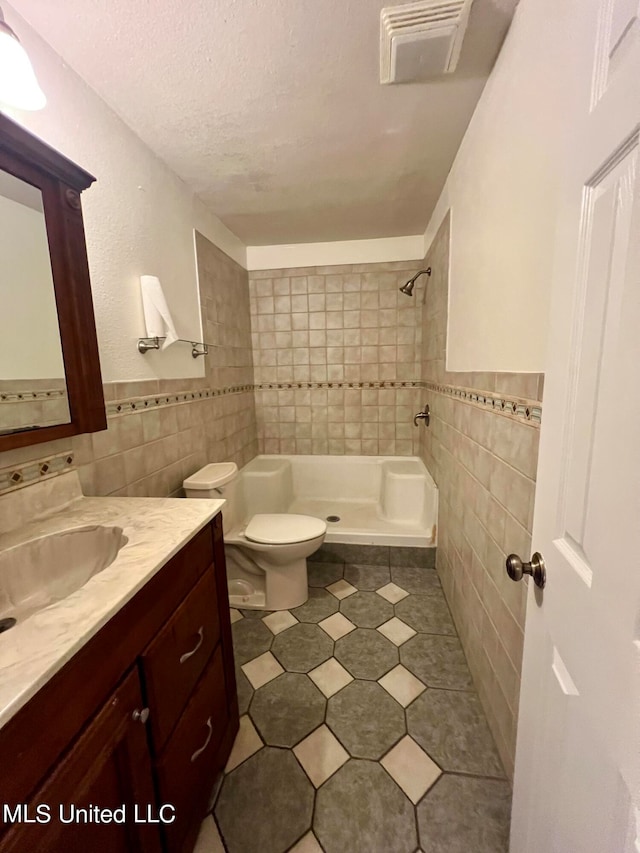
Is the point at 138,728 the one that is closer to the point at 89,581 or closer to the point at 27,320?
the point at 89,581

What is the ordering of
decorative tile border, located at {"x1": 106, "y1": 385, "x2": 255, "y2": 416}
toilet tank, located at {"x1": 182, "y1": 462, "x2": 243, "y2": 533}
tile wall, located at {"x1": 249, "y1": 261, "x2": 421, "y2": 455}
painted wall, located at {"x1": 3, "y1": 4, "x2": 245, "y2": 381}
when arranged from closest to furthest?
painted wall, located at {"x1": 3, "y1": 4, "x2": 245, "y2": 381}, decorative tile border, located at {"x1": 106, "y1": 385, "x2": 255, "y2": 416}, toilet tank, located at {"x1": 182, "y1": 462, "x2": 243, "y2": 533}, tile wall, located at {"x1": 249, "y1": 261, "x2": 421, "y2": 455}

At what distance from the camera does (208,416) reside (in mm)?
2082

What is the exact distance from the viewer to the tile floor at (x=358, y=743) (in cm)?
94

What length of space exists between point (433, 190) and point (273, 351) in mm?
1612

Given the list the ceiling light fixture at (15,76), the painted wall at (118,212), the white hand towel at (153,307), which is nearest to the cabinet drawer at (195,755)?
the painted wall at (118,212)

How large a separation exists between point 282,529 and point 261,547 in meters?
0.14

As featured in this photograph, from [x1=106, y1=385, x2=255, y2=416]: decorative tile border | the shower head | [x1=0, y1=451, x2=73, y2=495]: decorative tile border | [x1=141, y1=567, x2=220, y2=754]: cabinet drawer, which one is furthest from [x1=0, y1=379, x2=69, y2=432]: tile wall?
the shower head

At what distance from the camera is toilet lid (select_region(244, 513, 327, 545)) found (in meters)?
1.71

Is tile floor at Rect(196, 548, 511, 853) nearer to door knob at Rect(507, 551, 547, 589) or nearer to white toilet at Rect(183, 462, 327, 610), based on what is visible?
white toilet at Rect(183, 462, 327, 610)

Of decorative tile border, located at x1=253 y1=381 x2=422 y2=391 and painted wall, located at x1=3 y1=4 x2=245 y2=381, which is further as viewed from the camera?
decorative tile border, located at x1=253 y1=381 x2=422 y2=391

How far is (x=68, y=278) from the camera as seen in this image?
3.40ft

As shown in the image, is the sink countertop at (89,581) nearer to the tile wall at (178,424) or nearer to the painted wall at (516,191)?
the tile wall at (178,424)

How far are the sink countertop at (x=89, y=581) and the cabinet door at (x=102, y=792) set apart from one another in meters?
0.10

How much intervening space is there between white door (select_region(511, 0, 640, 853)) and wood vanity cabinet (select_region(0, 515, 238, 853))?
0.73 metres
